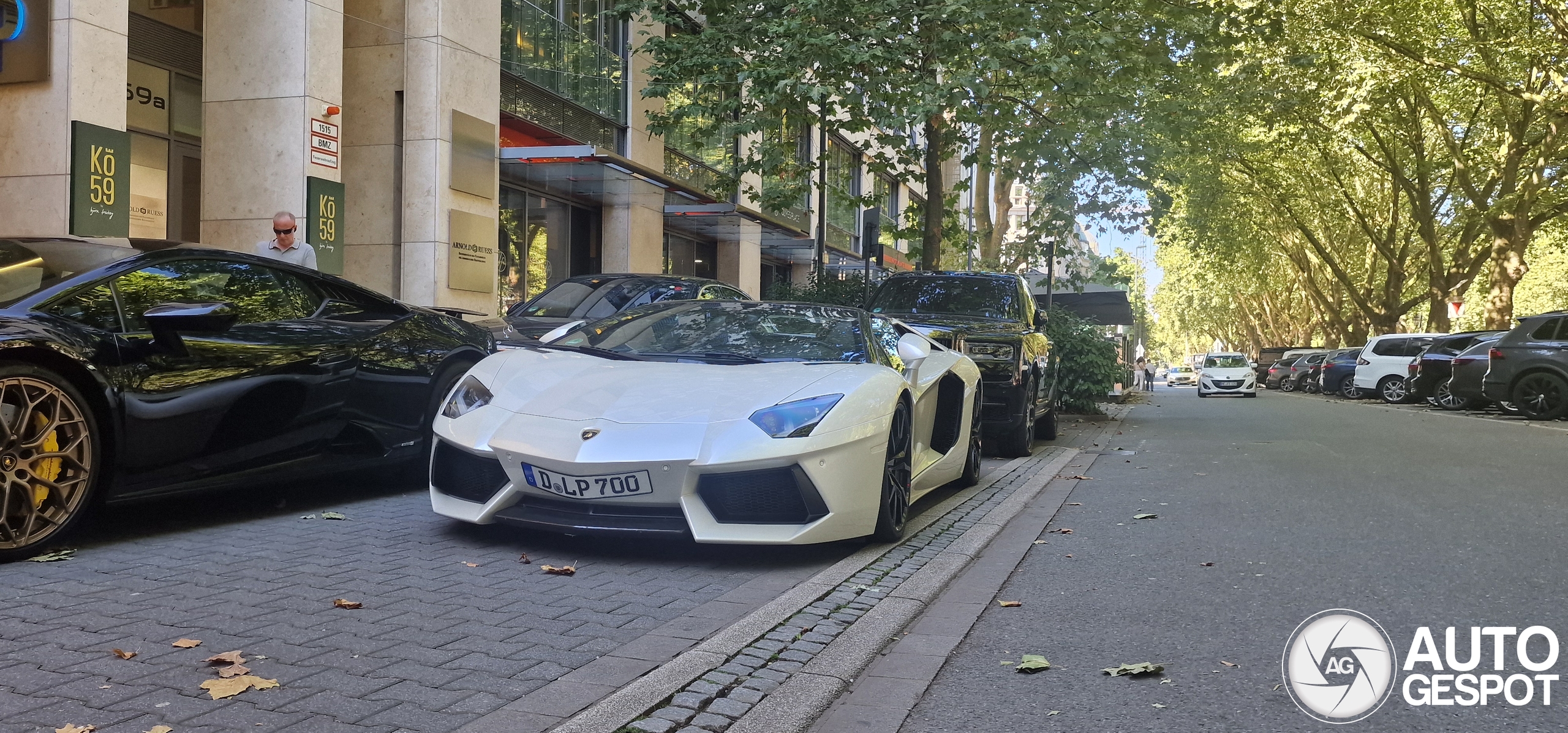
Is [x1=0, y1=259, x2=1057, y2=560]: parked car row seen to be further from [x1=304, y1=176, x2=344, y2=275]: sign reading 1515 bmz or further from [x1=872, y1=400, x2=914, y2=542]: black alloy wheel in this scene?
[x1=304, y1=176, x2=344, y2=275]: sign reading 1515 bmz

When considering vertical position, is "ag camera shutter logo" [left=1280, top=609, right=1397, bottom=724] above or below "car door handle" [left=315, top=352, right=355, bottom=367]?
below

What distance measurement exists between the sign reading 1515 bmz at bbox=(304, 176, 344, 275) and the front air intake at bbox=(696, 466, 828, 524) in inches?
393

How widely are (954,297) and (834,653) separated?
27.9 feet

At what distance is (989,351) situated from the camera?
10.5m

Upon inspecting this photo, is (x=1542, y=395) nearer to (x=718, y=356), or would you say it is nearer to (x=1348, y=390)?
(x=1348, y=390)

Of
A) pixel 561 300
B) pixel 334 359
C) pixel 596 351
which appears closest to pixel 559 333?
pixel 596 351

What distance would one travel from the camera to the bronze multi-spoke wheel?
4484 mm

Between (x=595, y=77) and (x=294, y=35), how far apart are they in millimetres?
7702

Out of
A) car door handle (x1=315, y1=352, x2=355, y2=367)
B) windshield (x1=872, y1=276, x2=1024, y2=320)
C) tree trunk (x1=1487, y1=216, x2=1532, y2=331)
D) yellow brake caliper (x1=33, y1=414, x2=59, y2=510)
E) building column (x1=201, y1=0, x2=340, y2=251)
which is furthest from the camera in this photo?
tree trunk (x1=1487, y1=216, x2=1532, y2=331)

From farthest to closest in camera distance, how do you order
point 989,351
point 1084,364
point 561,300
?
point 1084,364
point 561,300
point 989,351

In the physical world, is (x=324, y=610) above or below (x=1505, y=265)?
below

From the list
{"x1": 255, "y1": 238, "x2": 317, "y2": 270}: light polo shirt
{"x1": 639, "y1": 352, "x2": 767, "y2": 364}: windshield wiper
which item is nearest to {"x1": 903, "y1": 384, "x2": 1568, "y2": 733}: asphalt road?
{"x1": 639, "y1": 352, "x2": 767, "y2": 364}: windshield wiper

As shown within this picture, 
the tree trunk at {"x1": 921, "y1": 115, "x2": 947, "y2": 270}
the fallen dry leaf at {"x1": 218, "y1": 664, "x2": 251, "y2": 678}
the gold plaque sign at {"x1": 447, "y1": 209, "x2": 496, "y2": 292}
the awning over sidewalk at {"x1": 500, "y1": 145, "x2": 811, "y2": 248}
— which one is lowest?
the fallen dry leaf at {"x1": 218, "y1": 664, "x2": 251, "y2": 678}

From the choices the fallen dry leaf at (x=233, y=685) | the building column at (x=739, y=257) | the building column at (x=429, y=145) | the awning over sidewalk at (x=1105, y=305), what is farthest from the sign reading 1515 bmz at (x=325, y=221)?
the awning over sidewalk at (x=1105, y=305)
